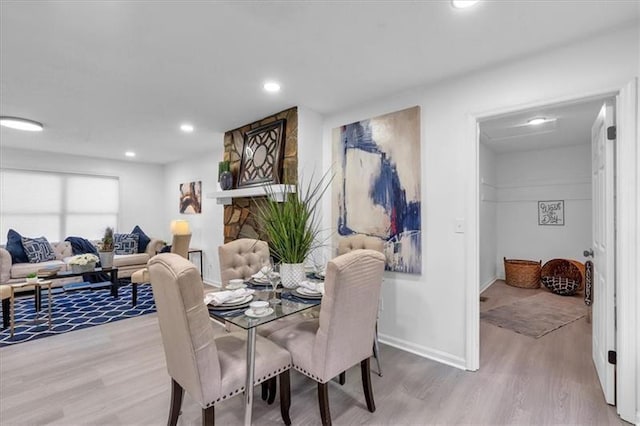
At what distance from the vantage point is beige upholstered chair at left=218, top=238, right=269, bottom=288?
258 cm

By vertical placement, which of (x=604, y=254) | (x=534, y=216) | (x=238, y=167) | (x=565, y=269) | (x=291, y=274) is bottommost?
(x=565, y=269)

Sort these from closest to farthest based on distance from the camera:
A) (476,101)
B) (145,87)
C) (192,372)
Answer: (192,372)
(476,101)
(145,87)

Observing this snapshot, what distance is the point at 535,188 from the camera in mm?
5457

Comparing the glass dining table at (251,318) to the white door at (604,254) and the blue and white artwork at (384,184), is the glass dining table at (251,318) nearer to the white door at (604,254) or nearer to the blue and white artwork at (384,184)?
the blue and white artwork at (384,184)

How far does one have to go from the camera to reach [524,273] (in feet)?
16.7

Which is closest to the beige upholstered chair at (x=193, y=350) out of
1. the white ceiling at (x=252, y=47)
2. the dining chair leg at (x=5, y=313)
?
the white ceiling at (x=252, y=47)

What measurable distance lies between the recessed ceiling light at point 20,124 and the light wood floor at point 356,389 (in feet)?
8.24

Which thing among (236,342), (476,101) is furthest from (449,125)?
(236,342)

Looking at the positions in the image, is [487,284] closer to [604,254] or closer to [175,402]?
[604,254]

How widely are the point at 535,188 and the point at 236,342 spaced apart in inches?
224

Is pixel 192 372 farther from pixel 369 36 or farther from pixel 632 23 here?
pixel 632 23

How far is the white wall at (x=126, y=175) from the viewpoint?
5.43m

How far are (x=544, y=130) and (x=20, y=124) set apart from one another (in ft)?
21.6

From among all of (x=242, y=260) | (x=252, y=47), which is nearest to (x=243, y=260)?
(x=242, y=260)
